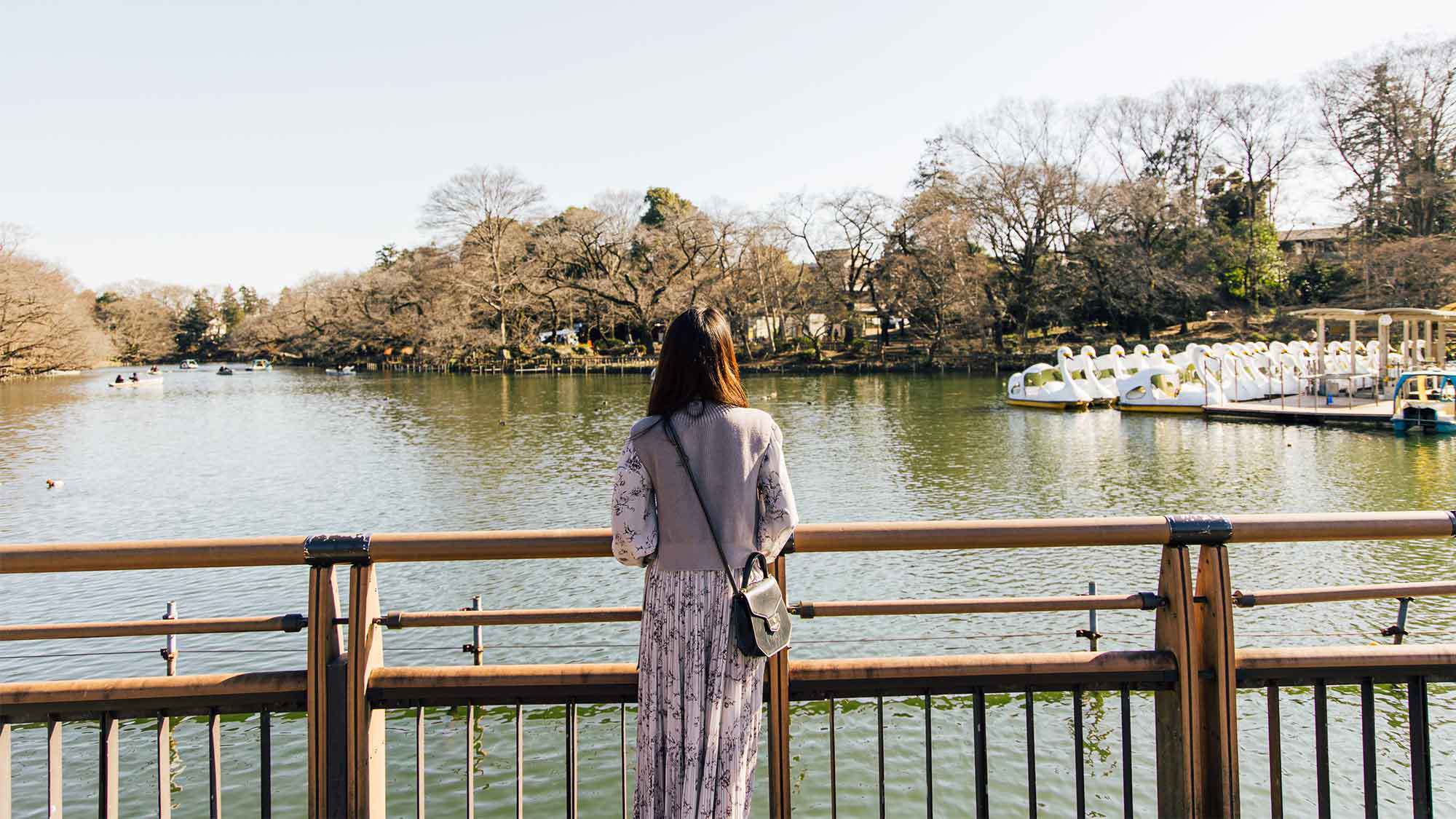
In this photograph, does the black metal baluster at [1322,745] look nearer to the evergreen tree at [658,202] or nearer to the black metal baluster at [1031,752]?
the black metal baluster at [1031,752]

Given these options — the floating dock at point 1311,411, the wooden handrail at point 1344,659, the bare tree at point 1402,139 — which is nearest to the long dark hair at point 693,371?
the wooden handrail at point 1344,659

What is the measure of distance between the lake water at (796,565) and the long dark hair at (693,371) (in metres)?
1.46

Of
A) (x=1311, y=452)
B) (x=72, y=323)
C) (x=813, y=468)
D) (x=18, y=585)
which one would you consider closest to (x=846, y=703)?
(x=18, y=585)

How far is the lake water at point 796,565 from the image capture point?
22.4 feet

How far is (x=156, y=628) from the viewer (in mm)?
2523

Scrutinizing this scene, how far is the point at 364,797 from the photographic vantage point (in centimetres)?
256

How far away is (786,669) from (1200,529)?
1113 millimetres

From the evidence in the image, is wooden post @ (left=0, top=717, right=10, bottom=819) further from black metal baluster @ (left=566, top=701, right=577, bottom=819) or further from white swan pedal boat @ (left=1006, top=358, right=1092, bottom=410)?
white swan pedal boat @ (left=1006, top=358, right=1092, bottom=410)

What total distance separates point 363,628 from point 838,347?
61.5m

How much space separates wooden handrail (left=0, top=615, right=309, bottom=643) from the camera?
2.50 metres

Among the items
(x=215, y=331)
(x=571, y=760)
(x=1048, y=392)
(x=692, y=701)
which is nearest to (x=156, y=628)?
(x=571, y=760)

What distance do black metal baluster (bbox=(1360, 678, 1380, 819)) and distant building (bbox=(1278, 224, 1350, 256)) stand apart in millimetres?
56229

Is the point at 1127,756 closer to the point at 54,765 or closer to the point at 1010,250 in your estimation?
the point at 54,765

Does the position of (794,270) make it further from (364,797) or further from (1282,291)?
(364,797)
